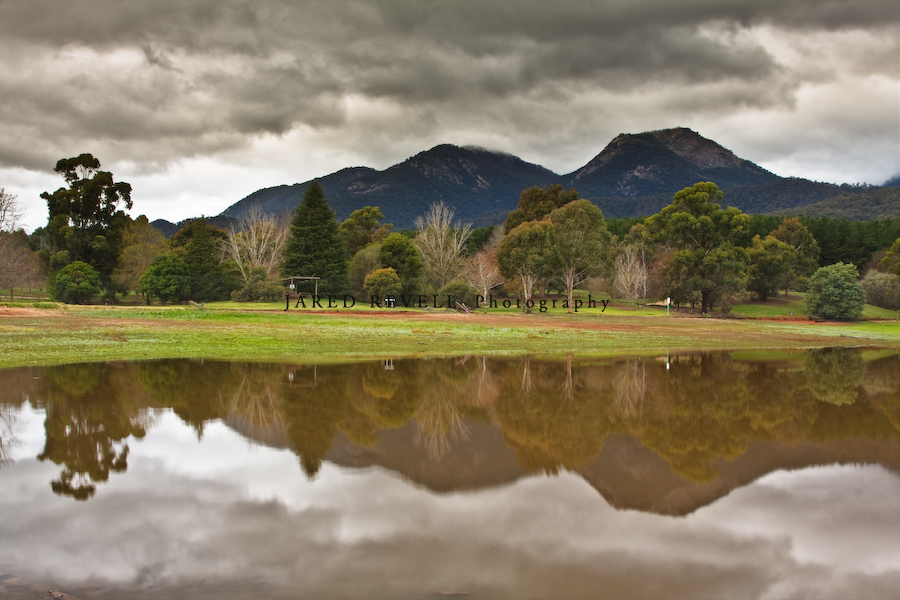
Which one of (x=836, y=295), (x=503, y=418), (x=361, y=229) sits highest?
(x=361, y=229)

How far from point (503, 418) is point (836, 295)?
173ft

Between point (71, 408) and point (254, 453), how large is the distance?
5276 millimetres

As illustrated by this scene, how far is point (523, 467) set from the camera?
8344 mm

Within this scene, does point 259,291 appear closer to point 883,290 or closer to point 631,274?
point 631,274

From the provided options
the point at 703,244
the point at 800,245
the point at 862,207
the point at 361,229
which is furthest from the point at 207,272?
the point at 862,207

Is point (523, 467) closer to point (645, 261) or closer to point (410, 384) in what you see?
point (410, 384)

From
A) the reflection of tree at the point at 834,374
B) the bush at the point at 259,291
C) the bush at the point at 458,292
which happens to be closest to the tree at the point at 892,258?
the bush at the point at 458,292

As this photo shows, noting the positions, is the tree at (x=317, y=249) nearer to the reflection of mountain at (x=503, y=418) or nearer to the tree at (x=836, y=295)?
the tree at (x=836, y=295)

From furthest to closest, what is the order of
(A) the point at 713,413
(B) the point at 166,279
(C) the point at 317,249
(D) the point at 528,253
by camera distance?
(C) the point at 317,249, (B) the point at 166,279, (D) the point at 528,253, (A) the point at 713,413

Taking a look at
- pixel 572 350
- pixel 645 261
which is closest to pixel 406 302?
pixel 645 261

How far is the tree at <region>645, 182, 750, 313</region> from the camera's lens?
57.1 meters

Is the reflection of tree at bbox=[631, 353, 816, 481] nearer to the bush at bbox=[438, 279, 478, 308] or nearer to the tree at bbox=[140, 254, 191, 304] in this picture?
the bush at bbox=[438, 279, 478, 308]

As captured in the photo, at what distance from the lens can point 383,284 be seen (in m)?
60.7

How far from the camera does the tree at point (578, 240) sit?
64062 millimetres
